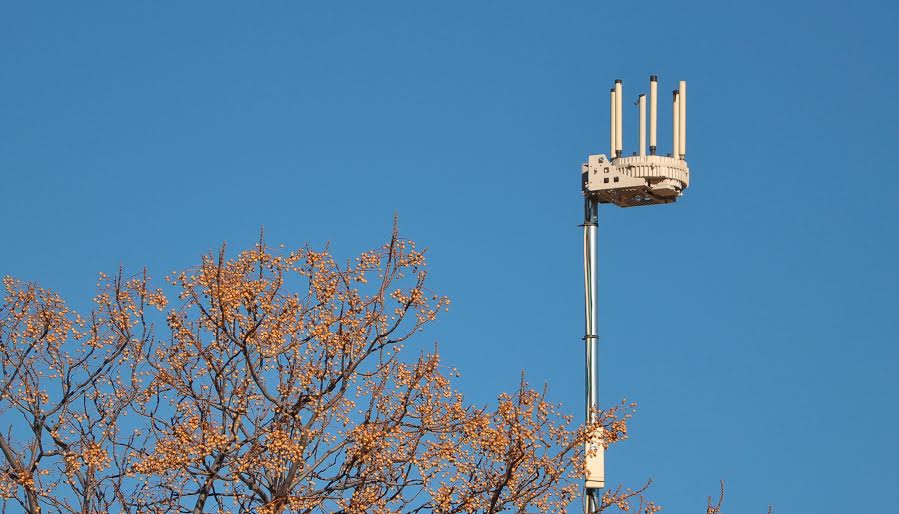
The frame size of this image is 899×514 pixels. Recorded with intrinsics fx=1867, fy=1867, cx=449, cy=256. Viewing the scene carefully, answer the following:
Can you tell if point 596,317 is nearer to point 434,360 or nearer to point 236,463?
point 434,360

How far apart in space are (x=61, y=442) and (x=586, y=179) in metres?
13.8

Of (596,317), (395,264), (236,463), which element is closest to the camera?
(236,463)

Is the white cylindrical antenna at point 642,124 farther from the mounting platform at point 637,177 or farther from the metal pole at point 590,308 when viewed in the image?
the metal pole at point 590,308

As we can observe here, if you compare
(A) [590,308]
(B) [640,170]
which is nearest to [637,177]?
(B) [640,170]

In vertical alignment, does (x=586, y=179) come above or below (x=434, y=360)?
above

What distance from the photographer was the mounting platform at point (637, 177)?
3916cm

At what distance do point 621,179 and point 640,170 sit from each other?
45 cm

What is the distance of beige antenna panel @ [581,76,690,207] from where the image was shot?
3919cm

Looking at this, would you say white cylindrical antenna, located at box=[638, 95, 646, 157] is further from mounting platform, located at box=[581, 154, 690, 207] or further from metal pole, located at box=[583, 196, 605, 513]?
metal pole, located at box=[583, 196, 605, 513]

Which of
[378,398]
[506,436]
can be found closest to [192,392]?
[378,398]

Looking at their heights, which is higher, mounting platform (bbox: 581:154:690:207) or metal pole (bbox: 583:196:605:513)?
mounting platform (bbox: 581:154:690:207)

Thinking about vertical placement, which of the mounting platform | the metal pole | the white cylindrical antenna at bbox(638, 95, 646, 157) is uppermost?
the white cylindrical antenna at bbox(638, 95, 646, 157)

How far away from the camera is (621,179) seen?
3938cm

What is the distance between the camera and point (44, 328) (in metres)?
32.2
